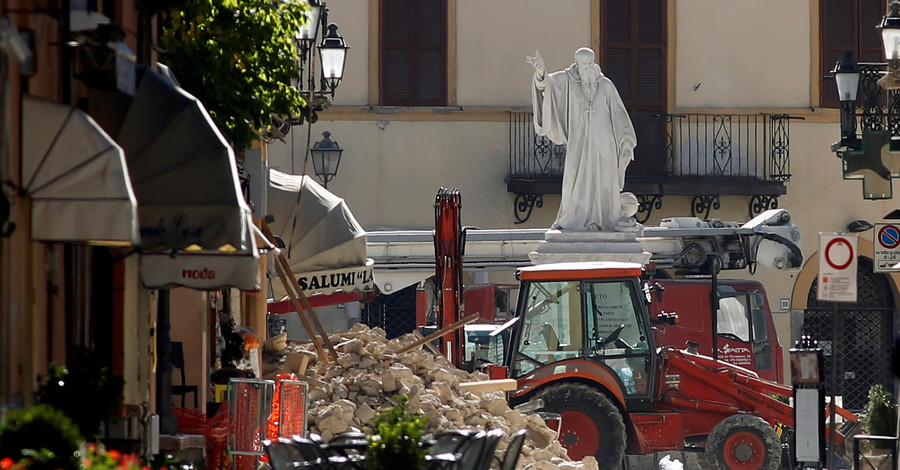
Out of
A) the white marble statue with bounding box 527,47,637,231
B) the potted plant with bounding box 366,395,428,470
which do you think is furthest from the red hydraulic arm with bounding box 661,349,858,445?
the potted plant with bounding box 366,395,428,470

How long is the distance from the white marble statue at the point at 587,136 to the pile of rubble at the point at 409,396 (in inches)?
218

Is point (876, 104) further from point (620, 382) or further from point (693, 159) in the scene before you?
point (693, 159)

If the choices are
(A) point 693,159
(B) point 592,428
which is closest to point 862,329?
(A) point 693,159

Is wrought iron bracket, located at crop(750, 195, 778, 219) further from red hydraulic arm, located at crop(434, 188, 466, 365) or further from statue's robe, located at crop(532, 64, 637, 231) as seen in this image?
red hydraulic arm, located at crop(434, 188, 466, 365)

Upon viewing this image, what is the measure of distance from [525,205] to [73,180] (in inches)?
932

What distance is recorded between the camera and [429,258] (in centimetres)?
2916

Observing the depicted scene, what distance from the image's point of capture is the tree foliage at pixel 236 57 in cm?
1404

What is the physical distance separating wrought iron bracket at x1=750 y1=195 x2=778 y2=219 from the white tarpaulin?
1153cm

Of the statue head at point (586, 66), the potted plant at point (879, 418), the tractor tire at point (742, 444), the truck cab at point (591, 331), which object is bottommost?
the tractor tire at point (742, 444)

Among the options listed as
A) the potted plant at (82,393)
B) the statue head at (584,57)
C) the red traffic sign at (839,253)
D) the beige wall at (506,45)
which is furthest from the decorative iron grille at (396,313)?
the potted plant at (82,393)

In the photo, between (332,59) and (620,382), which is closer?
(620,382)

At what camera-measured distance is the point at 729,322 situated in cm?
2862

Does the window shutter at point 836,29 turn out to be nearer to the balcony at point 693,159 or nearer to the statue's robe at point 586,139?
the balcony at point 693,159

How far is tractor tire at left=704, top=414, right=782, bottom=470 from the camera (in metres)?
19.5
